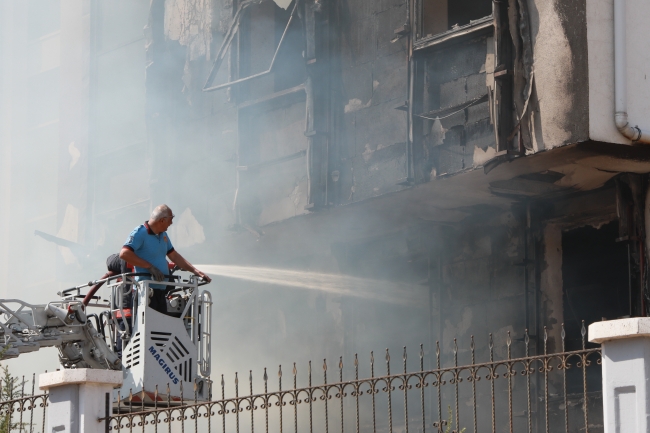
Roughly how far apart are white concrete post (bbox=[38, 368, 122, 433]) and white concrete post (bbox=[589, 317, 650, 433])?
4.31 metres

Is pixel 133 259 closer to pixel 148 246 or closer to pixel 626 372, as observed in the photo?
pixel 148 246

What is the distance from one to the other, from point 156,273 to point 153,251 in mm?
332

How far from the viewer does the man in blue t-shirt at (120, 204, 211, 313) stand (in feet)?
37.7

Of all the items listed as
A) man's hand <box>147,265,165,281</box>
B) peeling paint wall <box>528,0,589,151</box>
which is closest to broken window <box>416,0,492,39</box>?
peeling paint wall <box>528,0,589,151</box>

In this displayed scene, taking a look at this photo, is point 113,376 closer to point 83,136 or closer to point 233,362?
point 233,362

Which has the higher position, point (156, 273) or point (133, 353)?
point (156, 273)

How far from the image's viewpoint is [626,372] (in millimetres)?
A: 7602

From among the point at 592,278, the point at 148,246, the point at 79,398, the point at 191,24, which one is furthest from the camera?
the point at 191,24

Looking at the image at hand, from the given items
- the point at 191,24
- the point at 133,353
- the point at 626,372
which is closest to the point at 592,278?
the point at 133,353

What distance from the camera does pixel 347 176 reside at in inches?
588

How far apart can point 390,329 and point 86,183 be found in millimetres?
7258

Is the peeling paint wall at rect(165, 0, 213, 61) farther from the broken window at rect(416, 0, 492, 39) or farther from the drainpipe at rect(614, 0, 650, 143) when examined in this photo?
the drainpipe at rect(614, 0, 650, 143)

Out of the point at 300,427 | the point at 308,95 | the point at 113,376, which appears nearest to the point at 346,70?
the point at 308,95

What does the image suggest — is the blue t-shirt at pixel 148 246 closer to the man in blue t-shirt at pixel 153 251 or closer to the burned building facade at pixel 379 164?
the man in blue t-shirt at pixel 153 251
